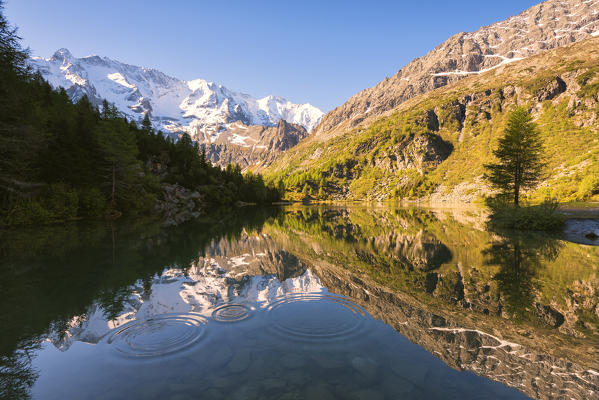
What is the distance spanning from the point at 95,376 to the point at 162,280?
676cm

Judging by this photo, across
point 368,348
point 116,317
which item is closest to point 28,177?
point 116,317

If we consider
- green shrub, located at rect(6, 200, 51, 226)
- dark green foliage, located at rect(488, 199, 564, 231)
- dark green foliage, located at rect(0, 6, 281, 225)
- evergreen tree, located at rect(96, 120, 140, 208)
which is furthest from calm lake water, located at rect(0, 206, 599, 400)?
evergreen tree, located at rect(96, 120, 140, 208)

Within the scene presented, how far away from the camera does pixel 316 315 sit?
845 cm

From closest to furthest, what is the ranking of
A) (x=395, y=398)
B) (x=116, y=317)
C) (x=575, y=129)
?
(x=395, y=398) → (x=116, y=317) → (x=575, y=129)

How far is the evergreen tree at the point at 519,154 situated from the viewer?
110 feet

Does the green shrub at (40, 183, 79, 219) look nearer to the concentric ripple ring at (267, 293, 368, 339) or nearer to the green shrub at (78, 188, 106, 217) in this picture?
the green shrub at (78, 188, 106, 217)

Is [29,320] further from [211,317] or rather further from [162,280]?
[211,317]

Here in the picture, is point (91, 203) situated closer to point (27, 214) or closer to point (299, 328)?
point (27, 214)

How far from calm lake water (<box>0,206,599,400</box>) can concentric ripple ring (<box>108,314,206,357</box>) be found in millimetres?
47

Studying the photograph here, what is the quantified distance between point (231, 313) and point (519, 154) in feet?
136

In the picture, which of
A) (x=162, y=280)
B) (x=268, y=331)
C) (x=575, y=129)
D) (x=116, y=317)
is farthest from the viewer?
(x=575, y=129)

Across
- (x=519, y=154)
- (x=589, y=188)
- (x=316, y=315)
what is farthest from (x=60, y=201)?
(x=589, y=188)

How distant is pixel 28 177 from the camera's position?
32656 millimetres

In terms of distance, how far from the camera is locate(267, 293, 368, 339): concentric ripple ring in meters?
7.33
